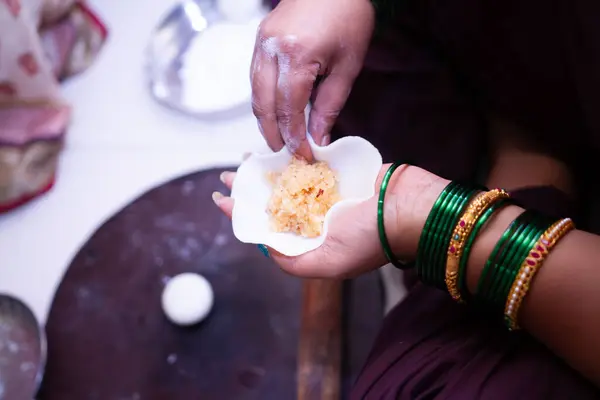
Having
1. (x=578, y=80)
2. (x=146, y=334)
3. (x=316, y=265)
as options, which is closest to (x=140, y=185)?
(x=146, y=334)

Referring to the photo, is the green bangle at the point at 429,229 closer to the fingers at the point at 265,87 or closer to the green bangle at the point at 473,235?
the green bangle at the point at 473,235

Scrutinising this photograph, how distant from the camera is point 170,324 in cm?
98

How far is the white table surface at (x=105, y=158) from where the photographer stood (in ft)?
3.59

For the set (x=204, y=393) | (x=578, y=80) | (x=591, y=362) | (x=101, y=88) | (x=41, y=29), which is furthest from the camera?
(x=101, y=88)

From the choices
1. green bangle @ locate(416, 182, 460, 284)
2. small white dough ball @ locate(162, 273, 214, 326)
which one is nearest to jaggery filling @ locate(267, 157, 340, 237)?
green bangle @ locate(416, 182, 460, 284)

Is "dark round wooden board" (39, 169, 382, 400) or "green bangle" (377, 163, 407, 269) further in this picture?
"dark round wooden board" (39, 169, 382, 400)

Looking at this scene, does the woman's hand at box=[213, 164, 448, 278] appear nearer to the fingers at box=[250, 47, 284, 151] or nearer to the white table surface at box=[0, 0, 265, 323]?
the fingers at box=[250, 47, 284, 151]

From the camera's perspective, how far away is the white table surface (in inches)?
43.0

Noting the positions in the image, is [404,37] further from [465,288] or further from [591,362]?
[591,362]

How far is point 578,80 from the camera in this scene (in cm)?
Answer: 64

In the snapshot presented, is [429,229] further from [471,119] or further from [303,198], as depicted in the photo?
[471,119]

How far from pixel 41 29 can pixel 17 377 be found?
27.1 inches

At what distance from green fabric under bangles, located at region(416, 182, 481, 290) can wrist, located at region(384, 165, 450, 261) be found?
33mm

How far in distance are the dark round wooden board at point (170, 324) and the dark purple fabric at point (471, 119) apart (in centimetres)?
29
